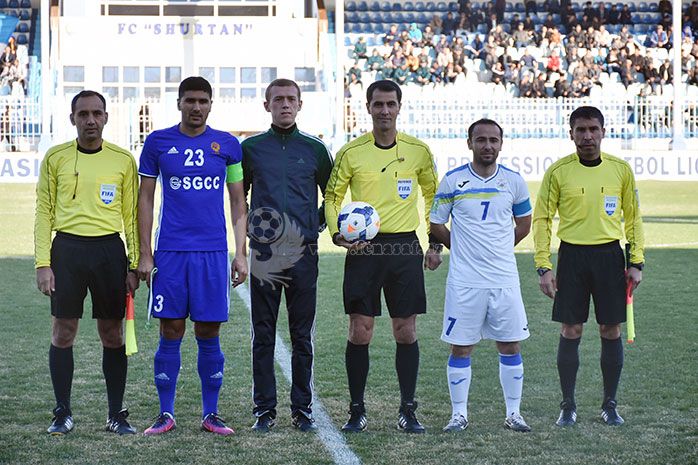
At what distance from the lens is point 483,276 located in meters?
6.13

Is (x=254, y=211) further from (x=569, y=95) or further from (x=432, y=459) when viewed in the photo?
(x=569, y=95)

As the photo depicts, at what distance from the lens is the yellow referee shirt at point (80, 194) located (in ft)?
19.5

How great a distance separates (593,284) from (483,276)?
65 cm

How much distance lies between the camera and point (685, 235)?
1634cm

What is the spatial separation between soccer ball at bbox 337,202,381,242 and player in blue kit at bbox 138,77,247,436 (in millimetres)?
546

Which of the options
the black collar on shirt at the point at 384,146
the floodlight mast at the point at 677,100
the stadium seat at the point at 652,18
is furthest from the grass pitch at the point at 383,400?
the stadium seat at the point at 652,18

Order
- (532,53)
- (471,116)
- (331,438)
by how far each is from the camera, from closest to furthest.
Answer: (331,438) → (471,116) → (532,53)

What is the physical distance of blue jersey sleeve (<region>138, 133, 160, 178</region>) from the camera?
19.7ft

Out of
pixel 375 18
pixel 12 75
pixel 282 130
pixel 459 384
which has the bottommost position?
pixel 459 384

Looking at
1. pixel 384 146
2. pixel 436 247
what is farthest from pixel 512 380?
pixel 384 146

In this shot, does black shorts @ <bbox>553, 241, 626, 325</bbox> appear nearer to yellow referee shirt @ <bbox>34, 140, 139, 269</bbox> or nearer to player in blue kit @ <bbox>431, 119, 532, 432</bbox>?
player in blue kit @ <bbox>431, 119, 532, 432</bbox>

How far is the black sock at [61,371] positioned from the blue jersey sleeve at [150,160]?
100 cm

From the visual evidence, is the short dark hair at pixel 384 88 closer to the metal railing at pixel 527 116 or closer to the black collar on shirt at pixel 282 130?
the black collar on shirt at pixel 282 130

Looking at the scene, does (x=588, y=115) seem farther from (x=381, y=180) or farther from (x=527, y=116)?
(x=527, y=116)
